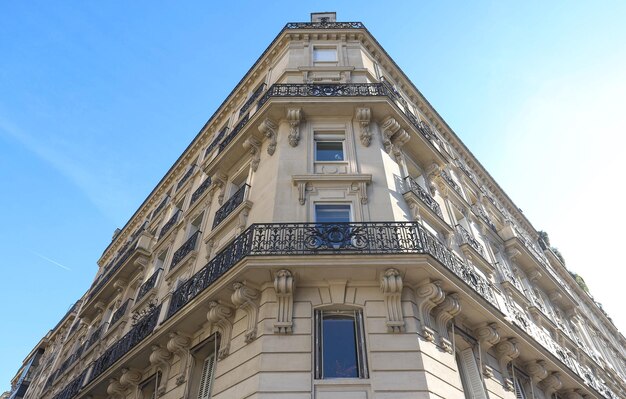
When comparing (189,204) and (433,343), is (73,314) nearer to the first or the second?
(189,204)

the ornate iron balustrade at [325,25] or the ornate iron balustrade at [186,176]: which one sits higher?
the ornate iron balustrade at [325,25]

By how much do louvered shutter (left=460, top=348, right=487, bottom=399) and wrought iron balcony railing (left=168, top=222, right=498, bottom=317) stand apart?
8.02 feet

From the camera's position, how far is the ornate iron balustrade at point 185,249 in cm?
1448

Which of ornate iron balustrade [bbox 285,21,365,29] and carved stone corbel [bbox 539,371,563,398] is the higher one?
ornate iron balustrade [bbox 285,21,365,29]

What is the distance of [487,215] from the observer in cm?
2000

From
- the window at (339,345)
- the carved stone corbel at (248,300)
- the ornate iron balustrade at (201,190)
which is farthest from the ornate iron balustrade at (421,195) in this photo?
the ornate iron balustrade at (201,190)

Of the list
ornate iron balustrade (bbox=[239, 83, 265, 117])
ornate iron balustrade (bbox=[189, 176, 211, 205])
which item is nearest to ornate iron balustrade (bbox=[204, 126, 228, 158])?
ornate iron balustrade (bbox=[239, 83, 265, 117])

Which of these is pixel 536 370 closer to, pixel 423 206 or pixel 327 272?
pixel 423 206

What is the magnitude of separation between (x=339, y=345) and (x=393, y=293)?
159 centimetres

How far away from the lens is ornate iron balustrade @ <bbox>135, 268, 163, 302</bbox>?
52.7 ft

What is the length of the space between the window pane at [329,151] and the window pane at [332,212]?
6.80ft

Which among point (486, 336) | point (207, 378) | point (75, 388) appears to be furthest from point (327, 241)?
point (75, 388)

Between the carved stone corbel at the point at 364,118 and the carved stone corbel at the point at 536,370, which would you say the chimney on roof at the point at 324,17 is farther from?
the carved stone corbel at the point at 536,370

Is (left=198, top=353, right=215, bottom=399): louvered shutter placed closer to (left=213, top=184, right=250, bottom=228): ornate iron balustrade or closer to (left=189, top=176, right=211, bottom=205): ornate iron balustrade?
(left=213, top=184, right=250, bottom=228): ornate iron balustrade
